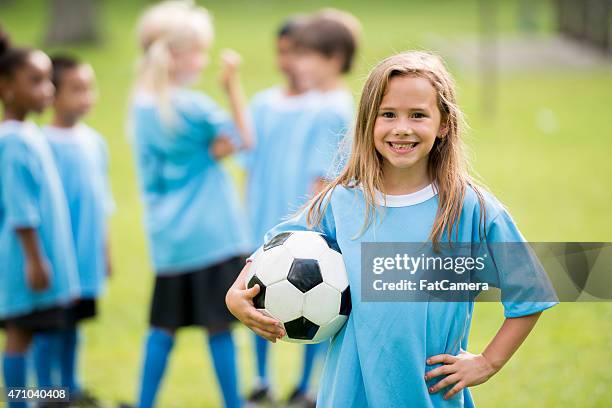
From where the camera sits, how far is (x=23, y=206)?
387 centimetres

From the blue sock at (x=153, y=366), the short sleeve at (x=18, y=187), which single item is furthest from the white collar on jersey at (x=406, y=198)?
the short sleeve at (x=18, y=187)

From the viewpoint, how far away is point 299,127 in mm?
4426

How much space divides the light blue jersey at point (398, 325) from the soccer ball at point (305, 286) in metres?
0.04

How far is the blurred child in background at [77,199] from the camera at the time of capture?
437 centimetres

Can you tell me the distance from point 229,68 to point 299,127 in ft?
1.81

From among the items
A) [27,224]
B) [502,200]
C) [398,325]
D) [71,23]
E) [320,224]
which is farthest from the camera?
[71,23]

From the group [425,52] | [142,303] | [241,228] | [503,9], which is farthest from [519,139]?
[503,9]

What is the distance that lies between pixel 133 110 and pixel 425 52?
1898 mm

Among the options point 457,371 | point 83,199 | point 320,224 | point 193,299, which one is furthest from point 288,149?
point 457,371

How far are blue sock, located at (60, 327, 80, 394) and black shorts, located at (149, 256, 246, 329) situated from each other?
0.64 m

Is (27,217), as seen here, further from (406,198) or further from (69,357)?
(406,198)

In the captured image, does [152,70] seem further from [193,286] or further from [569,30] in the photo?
[569,30]
